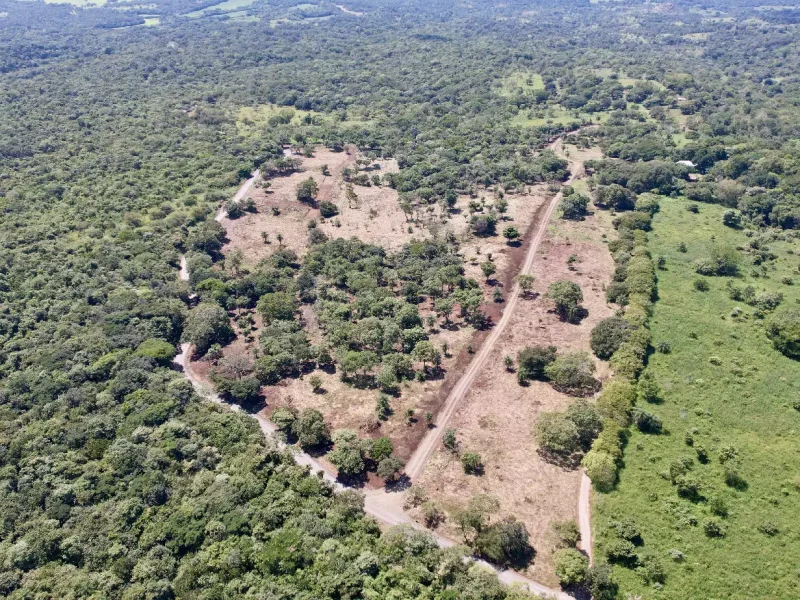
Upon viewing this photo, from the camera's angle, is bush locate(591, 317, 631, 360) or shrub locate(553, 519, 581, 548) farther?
bush locate(591, 317, 631, 360)

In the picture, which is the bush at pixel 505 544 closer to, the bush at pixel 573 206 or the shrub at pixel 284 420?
the shrub at pixel 284 420

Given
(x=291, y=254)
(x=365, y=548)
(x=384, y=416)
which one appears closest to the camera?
(x=365, y=548)

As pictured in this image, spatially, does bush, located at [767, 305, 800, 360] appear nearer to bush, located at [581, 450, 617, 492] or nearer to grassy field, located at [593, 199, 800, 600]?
grassy field, located at [593, 199, 800, 600]

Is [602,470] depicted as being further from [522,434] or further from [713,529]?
[522,434]

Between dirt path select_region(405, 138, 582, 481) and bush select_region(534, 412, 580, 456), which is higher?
bush select_region(534, 412, 580, 456)

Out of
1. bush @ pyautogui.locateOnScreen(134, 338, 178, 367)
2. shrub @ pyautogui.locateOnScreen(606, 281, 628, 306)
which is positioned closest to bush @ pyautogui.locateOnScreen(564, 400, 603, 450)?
shrub @ pyautogui.locateOnScreen(606, 281, 628, 306)

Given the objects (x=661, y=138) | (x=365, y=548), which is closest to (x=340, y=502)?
(x=365, y=548)

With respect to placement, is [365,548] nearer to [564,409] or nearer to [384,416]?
[384,416]
